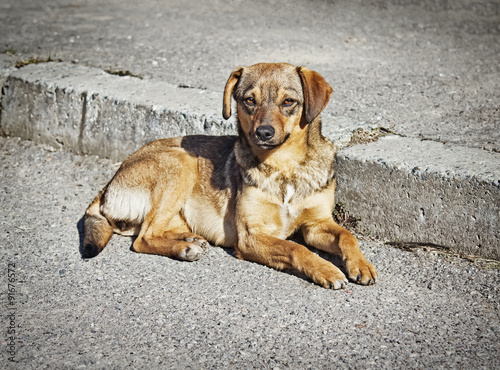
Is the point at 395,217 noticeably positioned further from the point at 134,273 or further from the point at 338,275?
the point at 134,273

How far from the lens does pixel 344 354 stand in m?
3.06

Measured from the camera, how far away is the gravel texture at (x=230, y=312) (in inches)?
121

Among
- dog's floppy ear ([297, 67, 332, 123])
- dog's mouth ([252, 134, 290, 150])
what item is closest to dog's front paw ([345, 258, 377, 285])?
dog's mouth ([252, 134, 290, 150])

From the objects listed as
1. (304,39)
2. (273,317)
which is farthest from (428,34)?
(273,317)

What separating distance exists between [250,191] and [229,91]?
795 mm

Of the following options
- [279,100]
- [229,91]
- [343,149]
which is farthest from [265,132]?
[343,149]

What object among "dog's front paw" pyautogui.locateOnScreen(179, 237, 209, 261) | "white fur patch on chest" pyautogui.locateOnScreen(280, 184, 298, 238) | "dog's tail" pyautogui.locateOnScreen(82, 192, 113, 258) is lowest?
"dog's tail" pyautogui.locateOnScreen(82, 192, 113, 258)

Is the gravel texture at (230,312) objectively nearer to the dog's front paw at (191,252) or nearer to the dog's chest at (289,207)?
the dog's front paw at (191,252)

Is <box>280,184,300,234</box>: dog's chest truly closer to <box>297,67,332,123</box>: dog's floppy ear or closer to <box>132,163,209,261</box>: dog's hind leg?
<box>297,67,332,123</box>: dog's floppy ear

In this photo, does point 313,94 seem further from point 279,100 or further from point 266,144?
point 266,144

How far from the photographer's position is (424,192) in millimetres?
4148

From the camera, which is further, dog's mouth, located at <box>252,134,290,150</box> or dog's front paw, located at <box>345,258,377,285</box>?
dog's mouth, located at <box>252,134,290,150</box>

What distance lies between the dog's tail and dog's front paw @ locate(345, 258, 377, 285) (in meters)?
1.86

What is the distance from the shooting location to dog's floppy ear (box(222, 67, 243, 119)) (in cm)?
442
